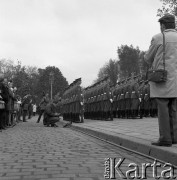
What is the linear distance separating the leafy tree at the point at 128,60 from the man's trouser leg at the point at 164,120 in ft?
307

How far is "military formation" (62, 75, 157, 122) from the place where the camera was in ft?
62.1

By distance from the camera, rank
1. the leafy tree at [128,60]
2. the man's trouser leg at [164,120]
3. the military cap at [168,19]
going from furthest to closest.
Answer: the leafy tree at [128,60]
the military cap at [168,19]
the man's trouser leg at [164,120]

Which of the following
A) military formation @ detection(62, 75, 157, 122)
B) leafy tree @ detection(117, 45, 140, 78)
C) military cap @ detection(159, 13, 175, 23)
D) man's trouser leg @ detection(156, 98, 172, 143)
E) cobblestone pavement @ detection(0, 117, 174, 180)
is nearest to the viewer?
cobblestone pavement @ detection(0, 117, 174, 180)

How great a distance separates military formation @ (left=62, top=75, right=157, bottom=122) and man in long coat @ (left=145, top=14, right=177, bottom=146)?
11.3 meters

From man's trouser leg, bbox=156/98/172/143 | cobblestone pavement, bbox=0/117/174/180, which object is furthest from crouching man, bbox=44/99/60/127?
man's trouser leg, bbox=156/98/172/143

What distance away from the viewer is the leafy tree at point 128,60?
100525 millimetres

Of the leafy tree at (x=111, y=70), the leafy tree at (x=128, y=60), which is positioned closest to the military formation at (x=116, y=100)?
the leafy tree at (x=111, y=70)

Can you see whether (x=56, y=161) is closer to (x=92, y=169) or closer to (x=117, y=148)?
(x=92, y=169)

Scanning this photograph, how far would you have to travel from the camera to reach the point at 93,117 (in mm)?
23203

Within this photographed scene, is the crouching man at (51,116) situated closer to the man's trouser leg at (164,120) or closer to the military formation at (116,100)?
the military formation at (116,100)

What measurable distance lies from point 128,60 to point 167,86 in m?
95.8

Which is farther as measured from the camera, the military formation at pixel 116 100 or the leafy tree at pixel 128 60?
the leafy tree at pixel 128 60

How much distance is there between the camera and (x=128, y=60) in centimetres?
10175

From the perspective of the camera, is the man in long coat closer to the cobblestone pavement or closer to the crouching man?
the cobblestone pavement
